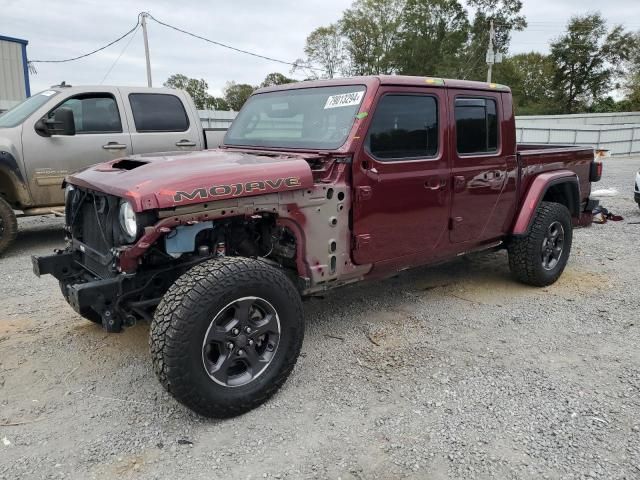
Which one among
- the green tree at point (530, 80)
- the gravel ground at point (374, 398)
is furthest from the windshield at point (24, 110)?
the green tree at point (530, 80)

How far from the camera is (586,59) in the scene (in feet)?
159

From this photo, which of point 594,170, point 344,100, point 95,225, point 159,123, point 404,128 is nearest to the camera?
point 95,225

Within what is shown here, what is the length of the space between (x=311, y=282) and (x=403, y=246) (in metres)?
0.89

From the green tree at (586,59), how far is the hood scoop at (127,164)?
53953 millimetres

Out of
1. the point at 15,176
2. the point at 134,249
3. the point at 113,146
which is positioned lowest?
the point at 134,249

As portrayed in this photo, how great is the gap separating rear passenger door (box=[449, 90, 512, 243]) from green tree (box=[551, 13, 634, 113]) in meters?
51.6

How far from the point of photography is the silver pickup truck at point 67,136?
6.25m

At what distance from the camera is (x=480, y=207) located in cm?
448

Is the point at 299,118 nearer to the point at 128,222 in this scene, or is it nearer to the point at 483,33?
the point at 128,222

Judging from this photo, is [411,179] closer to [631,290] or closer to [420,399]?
[420,399]

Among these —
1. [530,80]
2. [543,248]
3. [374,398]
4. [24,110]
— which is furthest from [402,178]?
[530,80]

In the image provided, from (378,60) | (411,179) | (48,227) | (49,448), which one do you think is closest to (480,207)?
(411,179)

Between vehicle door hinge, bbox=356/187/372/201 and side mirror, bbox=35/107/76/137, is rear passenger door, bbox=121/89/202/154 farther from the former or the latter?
vehicle door hinge, bbox=356/187/372/201

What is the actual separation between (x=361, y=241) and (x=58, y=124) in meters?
4.16
